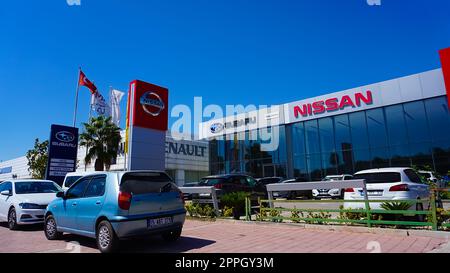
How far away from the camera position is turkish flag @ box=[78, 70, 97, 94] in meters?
27.4

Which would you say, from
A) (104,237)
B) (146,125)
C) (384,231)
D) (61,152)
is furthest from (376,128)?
(104,237)

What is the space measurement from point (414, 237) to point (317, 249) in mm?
2303

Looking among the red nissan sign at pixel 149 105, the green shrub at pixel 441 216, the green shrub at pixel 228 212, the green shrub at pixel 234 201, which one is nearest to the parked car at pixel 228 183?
the green shrub at pixel 234 201

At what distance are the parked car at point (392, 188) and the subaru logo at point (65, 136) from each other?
1746 centimetres

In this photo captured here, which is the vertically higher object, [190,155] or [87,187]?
[190,155]

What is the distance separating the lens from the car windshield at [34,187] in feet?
34.0

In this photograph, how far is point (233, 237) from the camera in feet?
24.2

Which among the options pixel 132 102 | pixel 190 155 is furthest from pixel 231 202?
pixel 190 155

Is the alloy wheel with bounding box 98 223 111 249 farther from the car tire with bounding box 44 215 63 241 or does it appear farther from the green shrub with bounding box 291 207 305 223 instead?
the green shrub with bounding box 291 207 305 223

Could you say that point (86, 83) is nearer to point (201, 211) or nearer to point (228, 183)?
point (228, 183)
